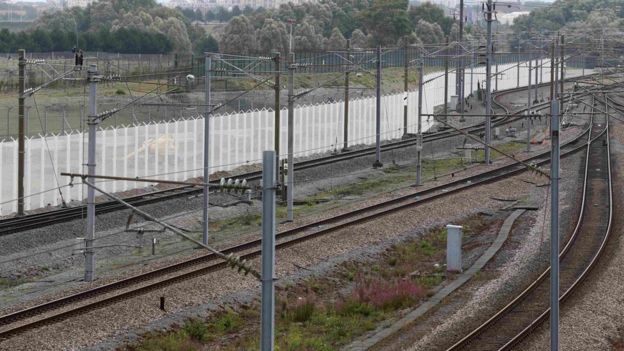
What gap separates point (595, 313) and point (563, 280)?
10.5ft

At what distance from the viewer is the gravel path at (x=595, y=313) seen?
16334 millimetres

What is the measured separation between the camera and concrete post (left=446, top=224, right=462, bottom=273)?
22.0 meters

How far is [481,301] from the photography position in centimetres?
1909

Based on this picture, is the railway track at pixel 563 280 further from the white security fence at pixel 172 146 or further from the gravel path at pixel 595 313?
the white security fence at pixel 172 146

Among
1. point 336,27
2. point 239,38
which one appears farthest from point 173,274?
point 336,27

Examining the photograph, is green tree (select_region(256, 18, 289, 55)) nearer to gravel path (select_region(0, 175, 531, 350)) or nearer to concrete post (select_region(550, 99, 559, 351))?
gravel path (select_region(0, 175, 531, 350))

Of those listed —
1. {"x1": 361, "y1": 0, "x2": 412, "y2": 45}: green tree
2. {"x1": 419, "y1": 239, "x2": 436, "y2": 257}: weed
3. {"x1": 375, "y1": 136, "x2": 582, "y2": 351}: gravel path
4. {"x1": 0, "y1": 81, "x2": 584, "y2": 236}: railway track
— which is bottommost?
{"x1": 419, "y1": 239, "x2": 436, "y2": 257}: weed

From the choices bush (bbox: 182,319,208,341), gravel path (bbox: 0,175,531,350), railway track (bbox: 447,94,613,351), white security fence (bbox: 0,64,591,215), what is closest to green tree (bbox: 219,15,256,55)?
white security fence (bbox: 0,64,591,215)

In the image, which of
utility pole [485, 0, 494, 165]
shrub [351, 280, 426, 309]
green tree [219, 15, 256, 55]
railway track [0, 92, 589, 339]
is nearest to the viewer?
railway track [0, 92, 589, 339]

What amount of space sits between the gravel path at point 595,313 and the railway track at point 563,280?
21 centimetres

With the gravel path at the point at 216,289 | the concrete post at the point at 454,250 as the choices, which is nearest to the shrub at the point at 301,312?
the gravel path at the point at 216,289

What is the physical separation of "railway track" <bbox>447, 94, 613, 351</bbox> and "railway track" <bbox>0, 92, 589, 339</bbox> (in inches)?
186

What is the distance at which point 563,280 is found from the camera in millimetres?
21391

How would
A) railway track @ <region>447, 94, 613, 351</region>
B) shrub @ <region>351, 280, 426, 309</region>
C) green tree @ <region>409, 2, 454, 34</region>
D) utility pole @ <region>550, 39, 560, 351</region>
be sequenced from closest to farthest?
utility pole @ <region>550, 39, 560, 351</region>
railway track @ <region>447, 94, 613, 351</region>
shrub @ <region>351, 280, 426, 309</region>
green tree @ <region>409, 2, 454, 34</region>
